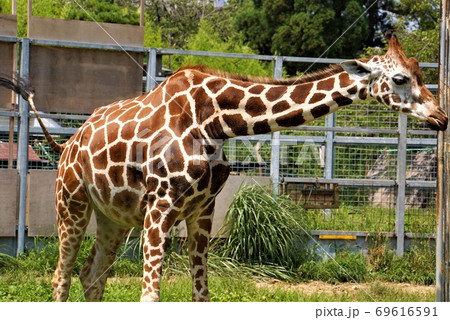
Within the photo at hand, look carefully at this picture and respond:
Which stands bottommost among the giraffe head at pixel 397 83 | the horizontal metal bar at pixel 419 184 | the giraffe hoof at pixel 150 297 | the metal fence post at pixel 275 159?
the giraffe hoof at pixel 150 297

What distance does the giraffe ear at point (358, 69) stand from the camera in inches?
258

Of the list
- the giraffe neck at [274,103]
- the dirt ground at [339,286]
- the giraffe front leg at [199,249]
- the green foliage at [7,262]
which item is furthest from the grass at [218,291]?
the giraffe neck at [274,103]

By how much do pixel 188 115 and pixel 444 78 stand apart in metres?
2.22

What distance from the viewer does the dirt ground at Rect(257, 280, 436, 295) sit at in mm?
10031

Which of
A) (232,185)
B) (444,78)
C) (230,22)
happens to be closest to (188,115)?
(444,78)

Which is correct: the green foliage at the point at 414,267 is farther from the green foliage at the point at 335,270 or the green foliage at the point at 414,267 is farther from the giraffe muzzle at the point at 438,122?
the giraffe muzzle at the point at 438,122

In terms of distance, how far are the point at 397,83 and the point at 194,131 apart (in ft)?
5.92

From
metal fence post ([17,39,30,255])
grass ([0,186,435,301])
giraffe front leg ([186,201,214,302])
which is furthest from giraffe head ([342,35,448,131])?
metal fence post ([17,39,30,255])

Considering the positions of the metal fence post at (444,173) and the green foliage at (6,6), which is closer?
the metal fence post at (444,173)

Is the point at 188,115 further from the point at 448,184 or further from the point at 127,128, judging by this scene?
the point at 448,184

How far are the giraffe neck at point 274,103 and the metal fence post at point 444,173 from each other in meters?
0.65

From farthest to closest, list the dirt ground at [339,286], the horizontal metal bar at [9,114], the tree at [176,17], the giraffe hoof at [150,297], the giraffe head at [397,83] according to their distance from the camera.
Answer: the tree at [176,17], the horizontal metal bar at [9,114], the dirt ground at [339,286], the giraffe hoof at [150,297], the giraffe head at [397,83]

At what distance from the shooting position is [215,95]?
7117mm

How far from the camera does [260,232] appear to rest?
1062 cm
